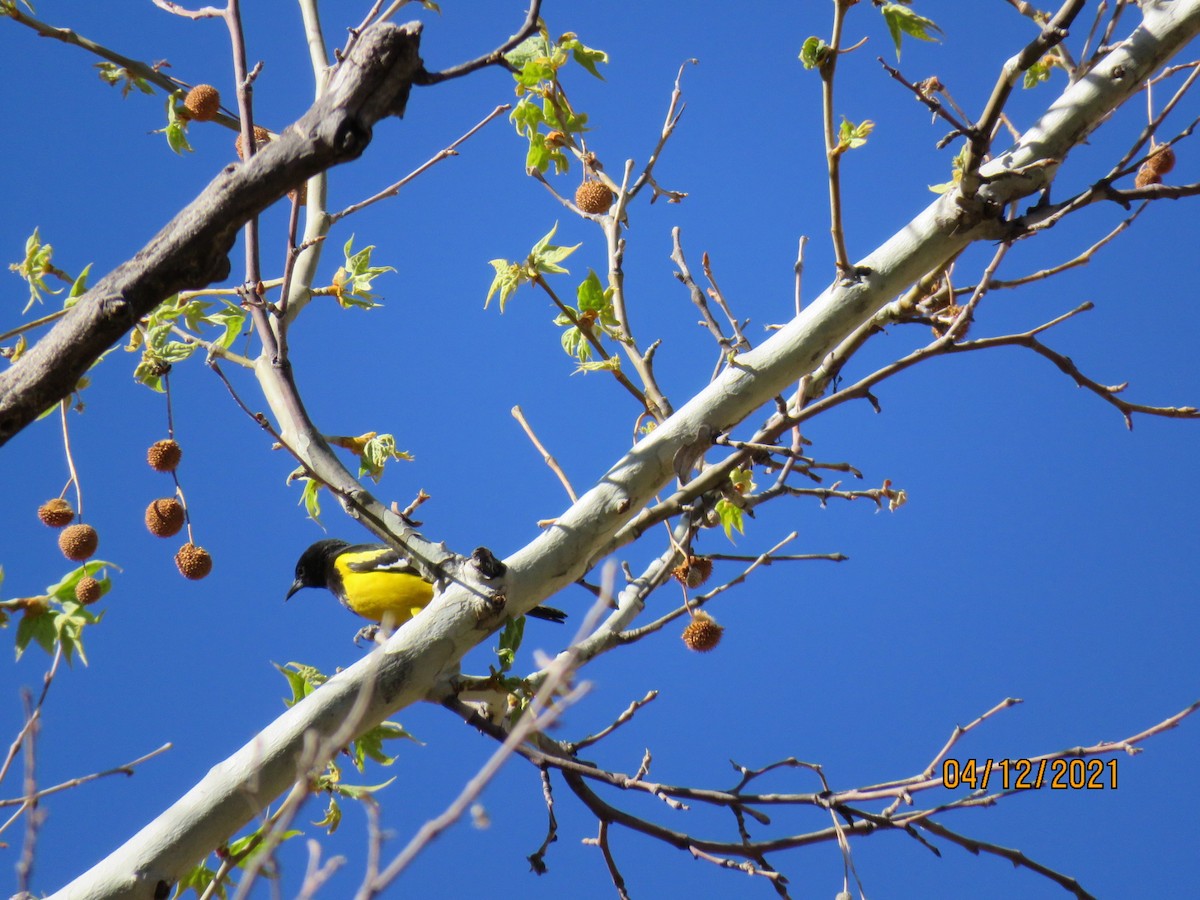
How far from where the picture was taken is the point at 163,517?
3416 mm

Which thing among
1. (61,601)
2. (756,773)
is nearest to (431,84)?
(756,773)

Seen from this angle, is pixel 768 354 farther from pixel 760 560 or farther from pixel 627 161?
pixel 627 161

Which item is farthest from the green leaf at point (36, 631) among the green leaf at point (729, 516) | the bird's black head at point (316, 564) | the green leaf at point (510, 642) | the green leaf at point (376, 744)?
the bird's black head at point (316, 564)

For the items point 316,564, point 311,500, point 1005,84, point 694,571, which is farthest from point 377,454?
point 316,564

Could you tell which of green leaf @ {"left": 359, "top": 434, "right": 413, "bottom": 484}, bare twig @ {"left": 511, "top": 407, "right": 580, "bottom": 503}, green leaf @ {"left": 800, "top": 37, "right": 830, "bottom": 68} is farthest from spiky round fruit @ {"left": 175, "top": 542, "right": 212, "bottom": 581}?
green leaf @ {"left": 800, "top": 37, "right": 830, "bottom": 68}

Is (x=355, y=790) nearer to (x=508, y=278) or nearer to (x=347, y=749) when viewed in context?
(x=347, y=749)

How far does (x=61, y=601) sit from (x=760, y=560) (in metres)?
2.04

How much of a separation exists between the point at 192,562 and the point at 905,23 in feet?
8.51

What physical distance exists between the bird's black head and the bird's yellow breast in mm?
743

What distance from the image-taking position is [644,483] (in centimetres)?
246

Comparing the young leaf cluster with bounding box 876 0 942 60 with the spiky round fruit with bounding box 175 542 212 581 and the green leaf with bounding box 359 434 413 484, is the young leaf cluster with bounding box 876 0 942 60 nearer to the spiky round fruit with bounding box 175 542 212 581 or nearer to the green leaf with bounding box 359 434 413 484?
the green leaf with bounding box 359 434 413 484

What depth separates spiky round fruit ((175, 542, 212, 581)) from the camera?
3.30 meters

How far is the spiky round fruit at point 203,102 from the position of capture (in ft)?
11.3

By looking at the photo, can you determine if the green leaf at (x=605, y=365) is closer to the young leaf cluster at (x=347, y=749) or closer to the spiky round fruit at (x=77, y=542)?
the young leaf cluster at (x=347, y=749)
